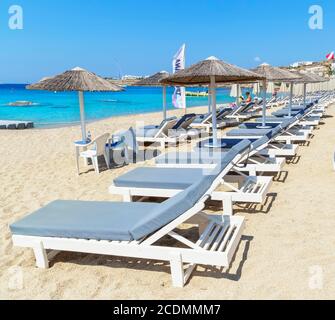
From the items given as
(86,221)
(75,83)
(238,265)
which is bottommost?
(238,265)

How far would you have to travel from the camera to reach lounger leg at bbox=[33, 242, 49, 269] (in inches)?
119

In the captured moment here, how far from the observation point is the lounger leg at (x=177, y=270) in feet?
9.01

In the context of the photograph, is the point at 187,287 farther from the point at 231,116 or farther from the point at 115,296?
the point at 231,116

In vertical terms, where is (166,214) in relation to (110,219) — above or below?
above

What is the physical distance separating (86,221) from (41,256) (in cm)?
48

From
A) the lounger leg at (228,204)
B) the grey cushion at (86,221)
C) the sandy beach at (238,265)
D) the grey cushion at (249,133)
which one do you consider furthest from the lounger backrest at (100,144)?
the lounger leg at (228,204)

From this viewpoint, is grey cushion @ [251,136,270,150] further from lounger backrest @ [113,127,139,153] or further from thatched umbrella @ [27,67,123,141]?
thatched umbrella @ [27,67,123,141]

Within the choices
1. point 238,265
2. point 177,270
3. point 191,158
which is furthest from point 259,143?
point 177,270

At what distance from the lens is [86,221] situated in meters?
3.08

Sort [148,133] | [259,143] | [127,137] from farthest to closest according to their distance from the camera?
[148,133], [127,137], [259,143]

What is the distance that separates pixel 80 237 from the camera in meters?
2.96

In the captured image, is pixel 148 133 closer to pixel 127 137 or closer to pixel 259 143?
pixel 127 137

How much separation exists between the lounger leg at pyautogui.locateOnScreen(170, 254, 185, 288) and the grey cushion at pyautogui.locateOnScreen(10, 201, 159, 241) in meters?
0.37

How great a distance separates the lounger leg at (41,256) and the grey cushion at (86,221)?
3.8 inches
